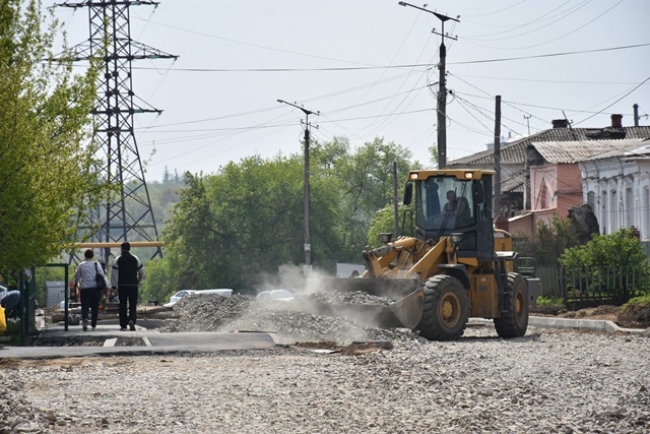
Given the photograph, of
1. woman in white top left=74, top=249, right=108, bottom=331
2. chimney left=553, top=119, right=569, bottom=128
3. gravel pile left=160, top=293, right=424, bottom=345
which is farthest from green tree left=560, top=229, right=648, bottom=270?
chimney left=553, top=119, right=569, bottom=128

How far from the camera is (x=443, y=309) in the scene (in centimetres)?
2505

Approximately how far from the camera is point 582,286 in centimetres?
4009

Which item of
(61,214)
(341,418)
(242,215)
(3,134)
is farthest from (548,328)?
(242,215)

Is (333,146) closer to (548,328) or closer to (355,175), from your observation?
(355,175)

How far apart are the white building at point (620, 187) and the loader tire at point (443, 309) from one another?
30.7m

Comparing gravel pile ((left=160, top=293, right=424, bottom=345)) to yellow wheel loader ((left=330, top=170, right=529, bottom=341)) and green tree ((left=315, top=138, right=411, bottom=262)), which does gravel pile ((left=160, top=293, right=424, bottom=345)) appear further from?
green tree ((left=315, top=138, right=411, bottom=262))

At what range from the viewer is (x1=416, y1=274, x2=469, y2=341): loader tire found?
24.6 metres

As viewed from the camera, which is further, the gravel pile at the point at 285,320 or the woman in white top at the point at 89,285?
the woman in white top at the point at 89,285

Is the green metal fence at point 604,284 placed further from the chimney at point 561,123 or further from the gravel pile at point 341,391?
the chimney at point 561,123

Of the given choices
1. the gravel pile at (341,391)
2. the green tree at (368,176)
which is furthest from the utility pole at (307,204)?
the green tree at (368,176)

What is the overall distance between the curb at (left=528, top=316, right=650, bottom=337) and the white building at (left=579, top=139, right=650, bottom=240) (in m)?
22.2

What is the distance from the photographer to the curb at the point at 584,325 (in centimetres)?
2671

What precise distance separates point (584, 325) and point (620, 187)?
2907cm

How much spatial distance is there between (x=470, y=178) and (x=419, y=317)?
3.81m
